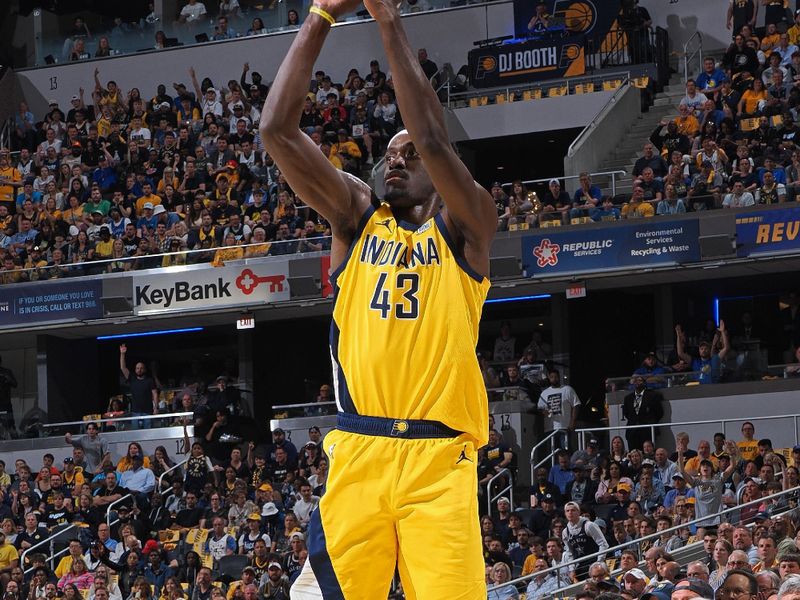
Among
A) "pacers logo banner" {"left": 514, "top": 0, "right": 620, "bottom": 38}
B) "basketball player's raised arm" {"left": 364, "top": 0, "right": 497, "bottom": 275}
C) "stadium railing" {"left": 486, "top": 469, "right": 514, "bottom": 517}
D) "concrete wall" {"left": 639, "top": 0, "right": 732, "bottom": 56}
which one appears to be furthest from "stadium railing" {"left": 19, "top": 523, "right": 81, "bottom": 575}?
"basketball player's raised arm" {"left": 364, "top": 0, "right": 497, "bottom": 275}

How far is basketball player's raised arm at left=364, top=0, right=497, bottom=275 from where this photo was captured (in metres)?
4.16

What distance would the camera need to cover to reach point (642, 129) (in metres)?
23.5

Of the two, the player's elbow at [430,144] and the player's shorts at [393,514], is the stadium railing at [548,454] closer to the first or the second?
the player's shorts at [393,514]

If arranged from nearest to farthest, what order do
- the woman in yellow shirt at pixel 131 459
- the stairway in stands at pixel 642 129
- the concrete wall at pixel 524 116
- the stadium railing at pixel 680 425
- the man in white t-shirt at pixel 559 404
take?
the stadium railing at pixel 680 425, the man in white t-shirt at pixel 559 404, the woman in yellow shirt at pixel 131 459, the stairway in stands at pixel 642 129, the concrete wall at pixel 524 116

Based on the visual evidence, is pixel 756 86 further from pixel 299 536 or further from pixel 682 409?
pixel 299 536

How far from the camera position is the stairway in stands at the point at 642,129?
2292cm

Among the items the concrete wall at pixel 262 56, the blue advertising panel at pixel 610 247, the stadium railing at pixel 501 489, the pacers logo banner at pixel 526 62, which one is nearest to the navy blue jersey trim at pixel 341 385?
the stadium railing at pixel 501 489

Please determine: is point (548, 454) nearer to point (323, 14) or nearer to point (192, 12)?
point (192, 12)

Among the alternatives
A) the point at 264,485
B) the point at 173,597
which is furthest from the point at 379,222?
the point at 264,485

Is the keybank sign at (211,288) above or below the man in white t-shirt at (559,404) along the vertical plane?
above

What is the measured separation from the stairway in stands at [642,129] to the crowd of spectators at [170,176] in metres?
3.67

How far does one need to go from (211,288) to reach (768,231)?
27.2 feet

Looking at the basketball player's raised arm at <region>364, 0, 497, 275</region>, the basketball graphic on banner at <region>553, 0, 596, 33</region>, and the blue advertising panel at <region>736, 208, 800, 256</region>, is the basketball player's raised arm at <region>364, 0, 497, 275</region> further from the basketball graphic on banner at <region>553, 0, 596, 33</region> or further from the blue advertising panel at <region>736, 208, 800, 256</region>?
the basketball graphic on banner at <region>553, 0, 596, 33</region>

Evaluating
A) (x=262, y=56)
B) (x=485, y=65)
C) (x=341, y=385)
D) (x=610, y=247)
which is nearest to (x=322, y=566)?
(x=341, y=385)
